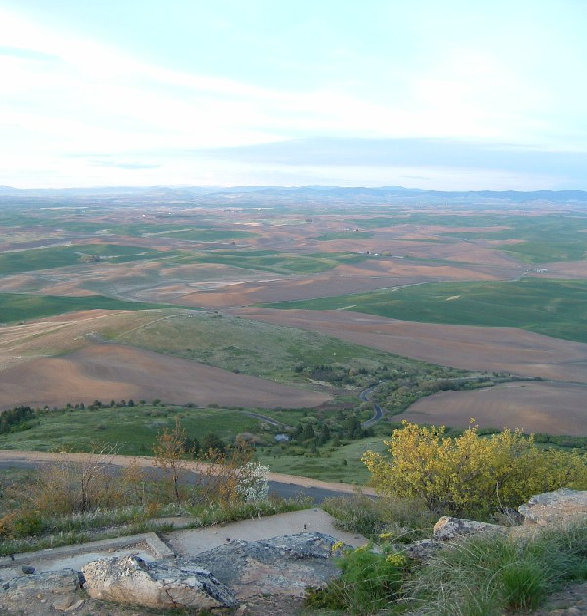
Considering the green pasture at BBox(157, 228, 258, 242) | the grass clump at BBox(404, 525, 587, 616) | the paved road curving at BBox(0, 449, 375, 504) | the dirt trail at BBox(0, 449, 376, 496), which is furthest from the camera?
the green pasture at BBox(157, 228, 258, 242)

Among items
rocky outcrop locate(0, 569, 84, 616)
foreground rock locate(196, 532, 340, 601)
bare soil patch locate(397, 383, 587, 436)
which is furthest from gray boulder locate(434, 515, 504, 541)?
bare soil patch locate(397, 383, 587, 436)

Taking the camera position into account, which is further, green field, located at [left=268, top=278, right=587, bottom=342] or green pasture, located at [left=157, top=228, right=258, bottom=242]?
green pasture, located at [left=157, top=228, right=258, bottom=242]

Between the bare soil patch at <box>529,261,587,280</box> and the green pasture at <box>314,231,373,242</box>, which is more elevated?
the green pasture at <box>314,231,373,242</box>

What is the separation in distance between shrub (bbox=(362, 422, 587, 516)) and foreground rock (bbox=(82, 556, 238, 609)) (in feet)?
29.5

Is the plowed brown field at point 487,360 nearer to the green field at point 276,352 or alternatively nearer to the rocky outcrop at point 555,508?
the green field at point 276,352

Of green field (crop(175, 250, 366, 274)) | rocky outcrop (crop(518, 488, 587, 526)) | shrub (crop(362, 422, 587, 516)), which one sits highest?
rocky outcrop (crop(518, 488, 587, 526))

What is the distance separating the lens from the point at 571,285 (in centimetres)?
10819

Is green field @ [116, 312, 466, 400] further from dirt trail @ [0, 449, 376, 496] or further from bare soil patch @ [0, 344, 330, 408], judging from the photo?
dirt trail @ [0, 449, 376, 496]

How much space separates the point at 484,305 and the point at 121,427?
2556 inches

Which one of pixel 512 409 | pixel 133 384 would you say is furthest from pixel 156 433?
pixel 512 409

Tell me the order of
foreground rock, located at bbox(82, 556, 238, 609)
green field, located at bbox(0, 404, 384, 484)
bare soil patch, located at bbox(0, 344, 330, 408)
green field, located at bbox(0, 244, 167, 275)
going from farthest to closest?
green field, located at bbox(0, 244, 167, 275) → bare soil patch, located at bbox(0, 344, 330, 408) → green field, located at bbox(0, 404, 384, 484) → foreground rock, located at bbox(82, 556, 238, 609)

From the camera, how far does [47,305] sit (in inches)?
3310

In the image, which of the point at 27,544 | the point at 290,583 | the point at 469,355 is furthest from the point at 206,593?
the point at 469,355

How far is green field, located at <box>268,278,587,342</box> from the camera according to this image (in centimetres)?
7912
